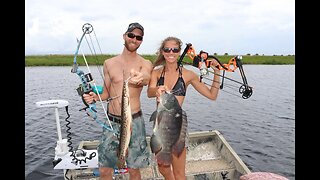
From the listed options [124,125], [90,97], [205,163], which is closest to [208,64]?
[124,125]

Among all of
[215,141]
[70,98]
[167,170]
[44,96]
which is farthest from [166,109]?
[44,96]

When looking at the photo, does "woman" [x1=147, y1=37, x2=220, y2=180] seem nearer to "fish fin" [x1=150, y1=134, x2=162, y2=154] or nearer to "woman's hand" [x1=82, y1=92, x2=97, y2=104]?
"fish fin" [x1=150, y1=134, x2=162, y2=154]

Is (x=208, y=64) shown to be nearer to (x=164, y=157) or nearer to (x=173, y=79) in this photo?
(x=173, y=79)

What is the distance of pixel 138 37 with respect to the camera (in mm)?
4734

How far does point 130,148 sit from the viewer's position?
16.3 feet

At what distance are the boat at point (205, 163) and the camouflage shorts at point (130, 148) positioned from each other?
6.64 ft

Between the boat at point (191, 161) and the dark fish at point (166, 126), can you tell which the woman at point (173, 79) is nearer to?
the dark fish at point (166, 126)

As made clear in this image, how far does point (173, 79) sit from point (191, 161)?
4.00 metres

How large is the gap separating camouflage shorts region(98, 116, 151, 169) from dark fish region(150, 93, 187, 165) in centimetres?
56

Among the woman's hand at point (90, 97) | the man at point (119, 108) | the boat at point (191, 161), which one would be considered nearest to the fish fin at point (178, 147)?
the man at point (119, 108)

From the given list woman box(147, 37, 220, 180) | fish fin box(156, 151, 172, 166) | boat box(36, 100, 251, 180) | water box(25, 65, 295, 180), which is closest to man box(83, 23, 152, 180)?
woman box(147, 37, 220, 180)

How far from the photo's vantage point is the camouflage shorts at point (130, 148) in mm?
4941

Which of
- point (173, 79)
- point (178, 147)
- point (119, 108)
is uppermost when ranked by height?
point (173, 79)
